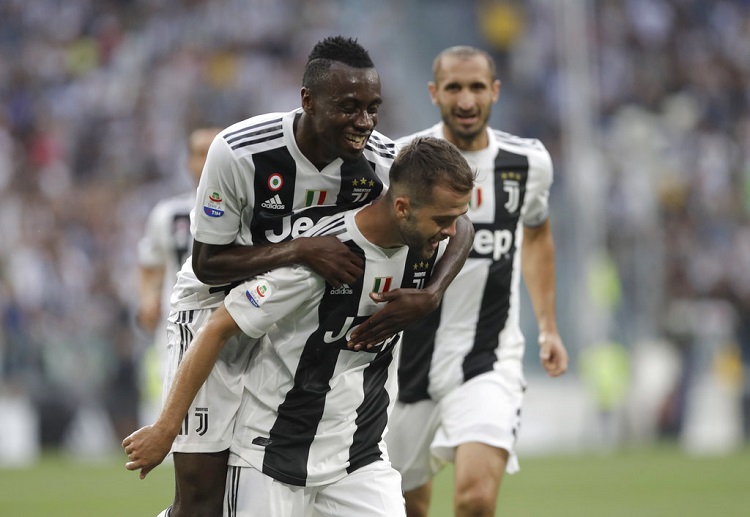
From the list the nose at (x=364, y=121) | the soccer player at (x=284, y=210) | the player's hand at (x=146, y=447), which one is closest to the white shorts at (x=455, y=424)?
the soccer player at (x=284, y=210)

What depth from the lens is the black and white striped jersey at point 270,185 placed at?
16.1ft

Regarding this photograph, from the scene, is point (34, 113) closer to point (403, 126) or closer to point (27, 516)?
point (403, 126)

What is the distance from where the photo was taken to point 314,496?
5016mm

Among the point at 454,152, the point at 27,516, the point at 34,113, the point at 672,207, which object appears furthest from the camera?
the point at 34,113

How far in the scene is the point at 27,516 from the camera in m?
10.4

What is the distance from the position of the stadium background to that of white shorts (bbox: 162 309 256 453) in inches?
423

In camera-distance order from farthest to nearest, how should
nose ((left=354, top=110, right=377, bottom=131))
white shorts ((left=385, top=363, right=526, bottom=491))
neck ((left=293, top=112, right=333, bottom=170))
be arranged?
white shorts ((left=385, top=363, right=526, bottom=491)) → neck ((left=293, top=112, right=333, bottom=170)) → nose ((left=354, top=110, right=377, bottom=131))

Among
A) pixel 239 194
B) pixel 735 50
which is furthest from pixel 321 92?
pixel 735 50

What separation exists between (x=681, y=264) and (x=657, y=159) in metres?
1.87

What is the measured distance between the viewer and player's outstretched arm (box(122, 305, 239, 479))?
4695 millimetres

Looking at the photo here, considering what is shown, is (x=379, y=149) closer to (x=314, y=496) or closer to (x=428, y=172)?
(x=428, y=172)

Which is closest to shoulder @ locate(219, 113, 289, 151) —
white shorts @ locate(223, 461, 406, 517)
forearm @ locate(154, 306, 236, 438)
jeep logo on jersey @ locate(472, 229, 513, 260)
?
forearm @ locate(154, 306, 236, 438)

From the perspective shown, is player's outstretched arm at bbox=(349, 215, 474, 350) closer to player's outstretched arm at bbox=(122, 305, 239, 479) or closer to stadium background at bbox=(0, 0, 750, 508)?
player's outstretched arm at bbox=(122, 305, 239, 479)

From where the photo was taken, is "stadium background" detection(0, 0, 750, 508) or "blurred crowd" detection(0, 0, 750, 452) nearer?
"stadium background" detection(0, 0, 750, 508)
